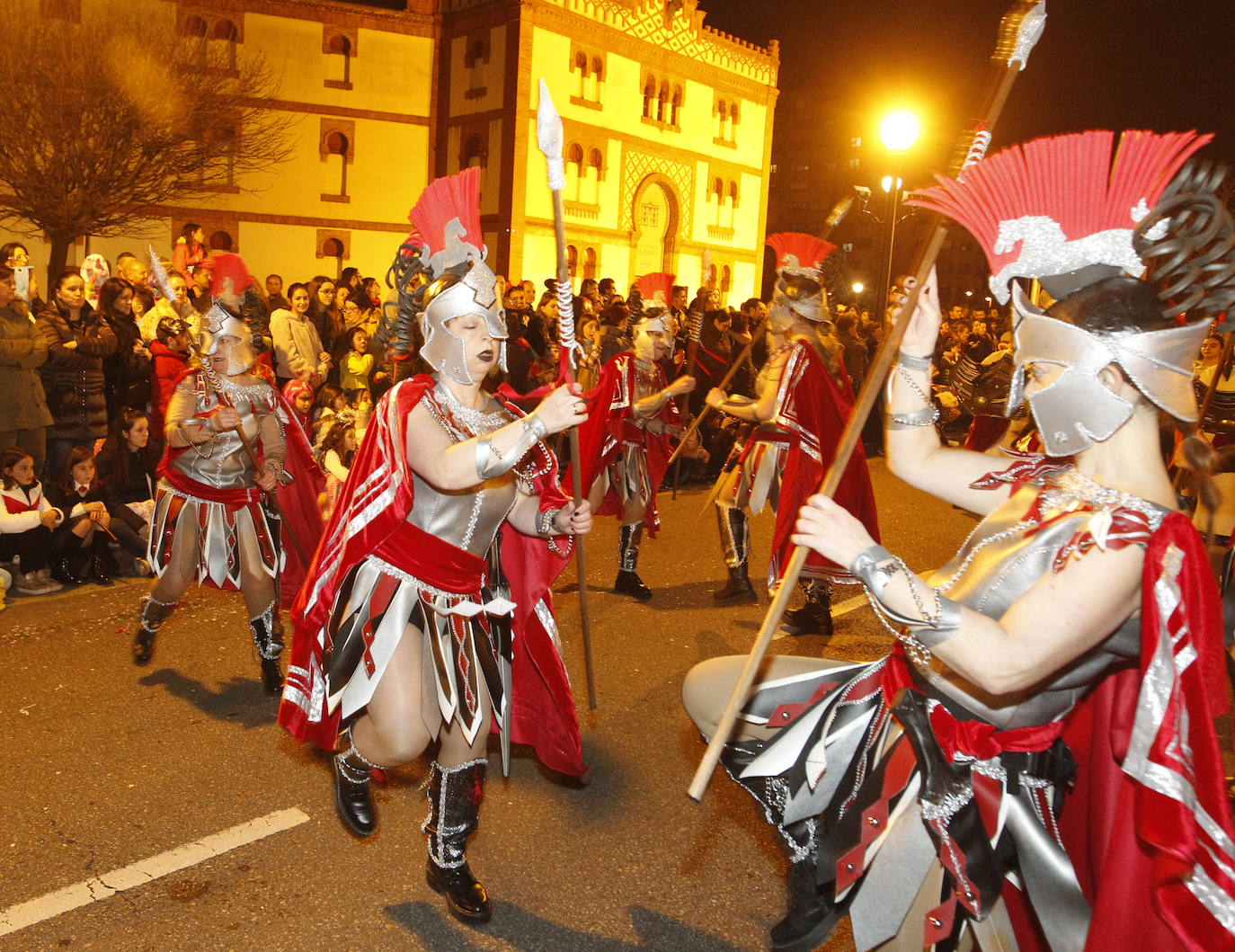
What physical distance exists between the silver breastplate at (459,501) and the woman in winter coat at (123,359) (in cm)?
581

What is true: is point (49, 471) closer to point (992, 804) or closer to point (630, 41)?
point (992, 804)

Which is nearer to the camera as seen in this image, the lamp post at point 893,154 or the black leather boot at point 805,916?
the black leather boot at point 805,916

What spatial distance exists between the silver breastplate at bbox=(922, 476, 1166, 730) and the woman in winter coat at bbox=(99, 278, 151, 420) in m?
7.44

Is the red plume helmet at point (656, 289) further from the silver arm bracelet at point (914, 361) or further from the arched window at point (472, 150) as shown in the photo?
the arched window at point (472, 150)

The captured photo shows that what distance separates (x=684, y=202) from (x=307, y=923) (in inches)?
1347

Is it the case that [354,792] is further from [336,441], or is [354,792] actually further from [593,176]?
[593,176]

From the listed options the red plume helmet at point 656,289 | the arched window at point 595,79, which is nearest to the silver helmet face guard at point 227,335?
the red plume helmet at point 656,289

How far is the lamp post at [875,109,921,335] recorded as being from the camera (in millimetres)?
9969

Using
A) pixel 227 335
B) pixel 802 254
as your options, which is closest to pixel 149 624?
pixel 227 335

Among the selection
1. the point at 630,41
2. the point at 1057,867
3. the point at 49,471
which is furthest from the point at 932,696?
the point at 630,41

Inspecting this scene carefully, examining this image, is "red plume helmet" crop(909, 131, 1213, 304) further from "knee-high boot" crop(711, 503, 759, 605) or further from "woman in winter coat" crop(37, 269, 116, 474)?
"woman in winter coat" crop(37, 269, 116, 474)

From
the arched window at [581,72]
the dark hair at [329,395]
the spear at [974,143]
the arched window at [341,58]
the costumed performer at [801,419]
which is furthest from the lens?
the arched window at [581,72]

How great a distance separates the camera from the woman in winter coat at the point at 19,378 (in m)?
7.00

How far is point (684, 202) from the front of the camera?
3531cm
